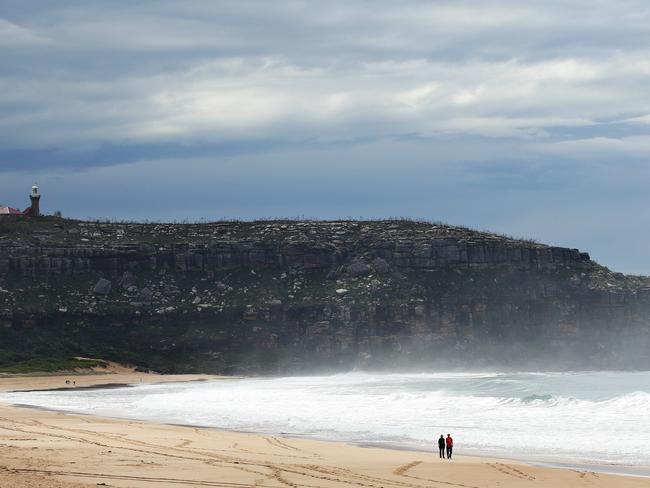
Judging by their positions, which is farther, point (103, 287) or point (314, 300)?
point (103, 287)

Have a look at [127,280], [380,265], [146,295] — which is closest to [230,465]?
[146,295]

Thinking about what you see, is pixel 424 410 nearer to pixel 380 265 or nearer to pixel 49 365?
pixel 49 365

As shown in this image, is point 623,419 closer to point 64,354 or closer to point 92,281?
point 64,354

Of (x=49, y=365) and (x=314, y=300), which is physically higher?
(x=314, y=300)

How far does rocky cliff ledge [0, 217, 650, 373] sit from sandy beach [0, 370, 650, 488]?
4757 cm

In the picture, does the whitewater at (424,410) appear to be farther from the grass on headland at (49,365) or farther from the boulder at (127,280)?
the boulder at (127,280)

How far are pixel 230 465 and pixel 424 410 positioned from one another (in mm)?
21059

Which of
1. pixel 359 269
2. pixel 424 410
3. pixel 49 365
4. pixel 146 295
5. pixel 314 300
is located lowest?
pixel 424 410

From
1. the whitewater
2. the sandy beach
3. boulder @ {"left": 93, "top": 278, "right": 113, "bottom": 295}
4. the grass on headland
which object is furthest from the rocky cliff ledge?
the sandy beach

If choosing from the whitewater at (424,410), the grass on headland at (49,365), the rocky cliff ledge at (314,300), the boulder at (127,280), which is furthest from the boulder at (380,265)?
the grass on headland at (49,365)

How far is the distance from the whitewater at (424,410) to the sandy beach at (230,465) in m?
3.25

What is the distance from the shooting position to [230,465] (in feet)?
86.6

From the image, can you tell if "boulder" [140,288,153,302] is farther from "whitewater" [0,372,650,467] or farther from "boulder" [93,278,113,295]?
"whitewater" [0,372,650,467]

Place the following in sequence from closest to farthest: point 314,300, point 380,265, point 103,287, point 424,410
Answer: point 424,410 < point 314,300 < point 103,287 < point 380,265
